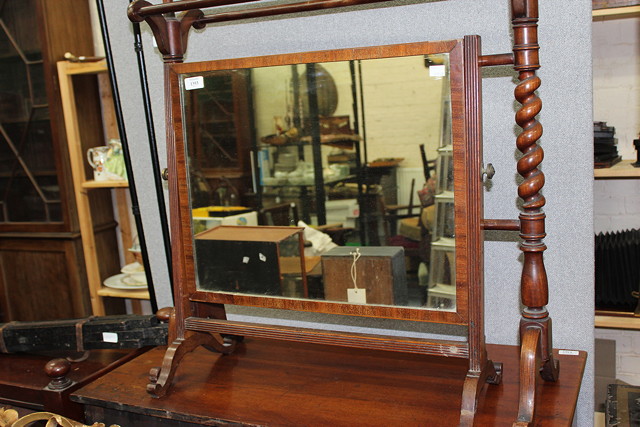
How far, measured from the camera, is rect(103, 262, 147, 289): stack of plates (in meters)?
2.90

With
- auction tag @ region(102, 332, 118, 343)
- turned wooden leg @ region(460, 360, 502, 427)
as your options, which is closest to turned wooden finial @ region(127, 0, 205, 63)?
auction tag @ region(102, 332, 118, 343)

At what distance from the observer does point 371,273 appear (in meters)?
1.52

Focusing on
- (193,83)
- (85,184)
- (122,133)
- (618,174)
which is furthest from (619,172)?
(85,184)

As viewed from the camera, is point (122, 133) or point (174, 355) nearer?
point (174, 355)

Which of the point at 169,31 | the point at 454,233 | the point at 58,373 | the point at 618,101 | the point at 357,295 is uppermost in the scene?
the point at 169,31

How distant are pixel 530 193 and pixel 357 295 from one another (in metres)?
0.46

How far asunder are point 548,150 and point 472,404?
67cm

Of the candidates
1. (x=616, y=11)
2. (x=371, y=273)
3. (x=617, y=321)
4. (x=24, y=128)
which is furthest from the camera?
(x=24, y=128)

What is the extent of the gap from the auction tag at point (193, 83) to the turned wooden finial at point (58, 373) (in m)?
0.79

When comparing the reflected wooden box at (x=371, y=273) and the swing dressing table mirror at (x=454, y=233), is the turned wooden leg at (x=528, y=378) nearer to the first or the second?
the swing dressing table mirror at (x=454, y=233)

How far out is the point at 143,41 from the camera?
6.67 ft

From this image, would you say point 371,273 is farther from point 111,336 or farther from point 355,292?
point 111,336

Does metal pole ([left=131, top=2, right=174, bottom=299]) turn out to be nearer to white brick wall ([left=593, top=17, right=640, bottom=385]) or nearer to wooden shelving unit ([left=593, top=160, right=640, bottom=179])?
wooden shelving unit ([left=593, top=160, right=640, bottom=179])

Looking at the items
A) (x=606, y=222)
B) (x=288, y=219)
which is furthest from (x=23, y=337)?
(x=606, y=222)
